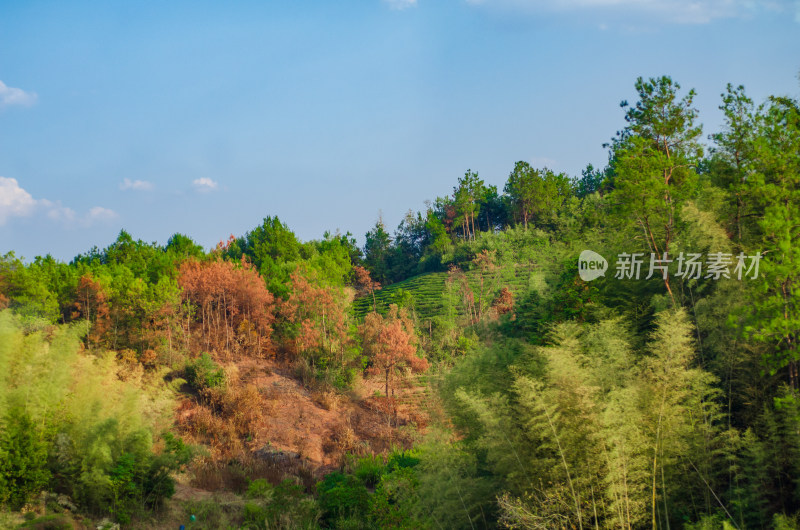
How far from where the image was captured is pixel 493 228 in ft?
149

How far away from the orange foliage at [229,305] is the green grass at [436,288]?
254 inches

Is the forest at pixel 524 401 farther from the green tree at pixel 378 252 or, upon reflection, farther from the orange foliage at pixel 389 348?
the green tree at pixel 378 252

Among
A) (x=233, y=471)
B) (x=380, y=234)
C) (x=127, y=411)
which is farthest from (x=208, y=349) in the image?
(x=380, y=234)

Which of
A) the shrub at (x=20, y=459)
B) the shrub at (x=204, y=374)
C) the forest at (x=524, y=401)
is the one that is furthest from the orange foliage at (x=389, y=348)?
the shrub at (x=20, y=459)

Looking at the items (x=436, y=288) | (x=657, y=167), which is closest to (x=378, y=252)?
(x=436, y=288)

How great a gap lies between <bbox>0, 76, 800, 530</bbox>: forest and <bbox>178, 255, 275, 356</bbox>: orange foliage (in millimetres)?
1475

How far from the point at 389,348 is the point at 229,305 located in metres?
8.04

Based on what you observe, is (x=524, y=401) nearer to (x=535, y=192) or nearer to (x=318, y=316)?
(x=318, y=316)

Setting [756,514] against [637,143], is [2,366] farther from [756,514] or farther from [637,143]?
[637,143]

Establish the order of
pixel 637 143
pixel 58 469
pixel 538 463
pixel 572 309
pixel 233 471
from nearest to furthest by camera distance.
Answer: pixel 538 463 < pixel 58 469 < pixel 572 309 < pixel 637 143 < pixel 233 471

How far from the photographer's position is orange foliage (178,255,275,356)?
21.4 m

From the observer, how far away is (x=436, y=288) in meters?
35.1

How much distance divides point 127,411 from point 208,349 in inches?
460

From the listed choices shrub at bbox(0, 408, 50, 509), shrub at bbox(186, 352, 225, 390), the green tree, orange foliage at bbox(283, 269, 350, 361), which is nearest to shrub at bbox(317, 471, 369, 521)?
shrub at bbox(0, 408, 50, 509)
